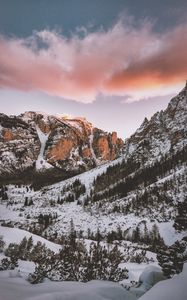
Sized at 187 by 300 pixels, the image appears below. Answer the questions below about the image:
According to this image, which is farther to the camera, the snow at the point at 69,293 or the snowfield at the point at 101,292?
the snow at the point at 69,293

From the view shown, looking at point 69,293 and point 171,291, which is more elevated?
point 171,291

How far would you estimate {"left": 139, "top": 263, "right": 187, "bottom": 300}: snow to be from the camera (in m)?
10.8

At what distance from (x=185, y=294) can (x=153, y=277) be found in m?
19.7

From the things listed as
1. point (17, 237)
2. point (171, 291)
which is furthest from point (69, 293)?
point (17, 237)

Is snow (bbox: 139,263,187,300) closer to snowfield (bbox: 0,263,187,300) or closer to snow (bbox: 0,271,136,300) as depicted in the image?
snowfield (bbox: 0,263,187,300)

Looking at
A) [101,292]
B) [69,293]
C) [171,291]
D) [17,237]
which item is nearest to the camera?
[171,291]

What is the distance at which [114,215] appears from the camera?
156375 mm

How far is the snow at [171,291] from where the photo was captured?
35.4 ft

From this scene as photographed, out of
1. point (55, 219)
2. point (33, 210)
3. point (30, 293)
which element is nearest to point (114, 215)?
point (55, 219)

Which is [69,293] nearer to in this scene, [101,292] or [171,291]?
[101,292]

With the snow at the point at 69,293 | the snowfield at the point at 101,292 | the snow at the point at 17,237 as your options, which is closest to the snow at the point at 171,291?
the snowfield at the point at 101,292

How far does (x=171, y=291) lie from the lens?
36.9 ft

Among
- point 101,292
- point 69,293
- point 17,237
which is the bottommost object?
point 101,292

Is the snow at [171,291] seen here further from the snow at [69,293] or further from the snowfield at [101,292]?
the snow at [69,293]
